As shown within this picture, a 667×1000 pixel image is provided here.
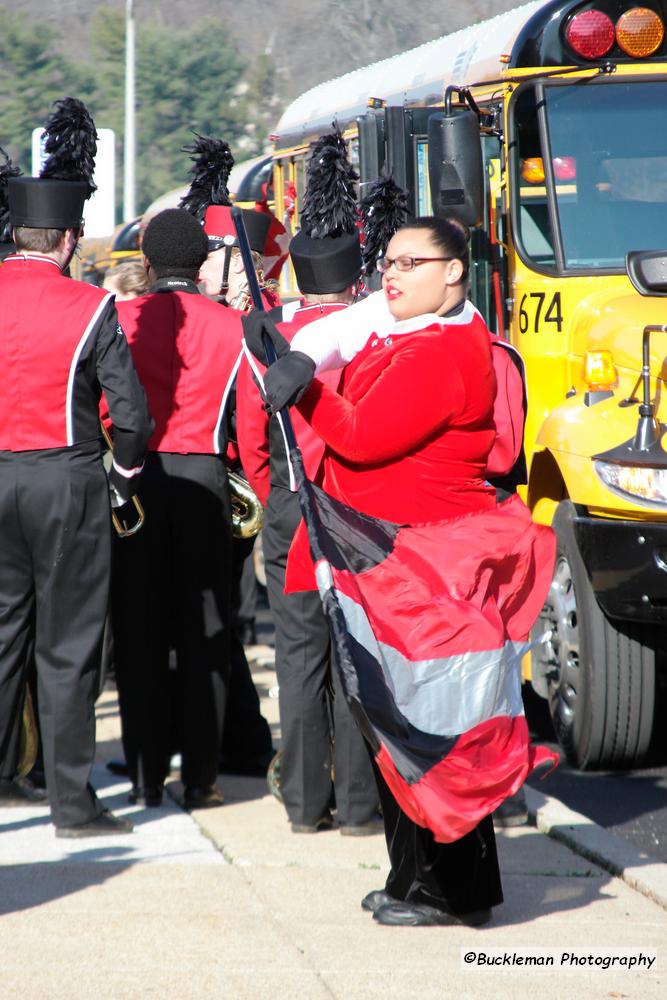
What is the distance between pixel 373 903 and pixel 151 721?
154 cm

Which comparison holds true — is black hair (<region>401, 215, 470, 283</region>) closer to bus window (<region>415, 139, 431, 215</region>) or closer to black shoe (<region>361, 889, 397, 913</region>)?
black shoe (<region>361, 889, 397, 913</region>)

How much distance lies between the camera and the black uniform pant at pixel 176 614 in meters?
6.00

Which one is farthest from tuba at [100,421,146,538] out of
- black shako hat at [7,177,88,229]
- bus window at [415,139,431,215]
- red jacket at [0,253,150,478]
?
bus window at [415,139,431,215]

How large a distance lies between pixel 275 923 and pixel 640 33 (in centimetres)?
427

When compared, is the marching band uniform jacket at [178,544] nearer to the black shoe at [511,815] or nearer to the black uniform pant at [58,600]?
the black uniform pant at [58,600]

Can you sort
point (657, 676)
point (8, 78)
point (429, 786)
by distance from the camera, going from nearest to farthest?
point (429, 786), point (657, 676), point (8, 78)

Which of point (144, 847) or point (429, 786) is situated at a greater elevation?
point (429, 786)

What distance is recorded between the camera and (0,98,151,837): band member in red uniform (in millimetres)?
5418

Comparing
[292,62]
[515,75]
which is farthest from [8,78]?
[515,75]

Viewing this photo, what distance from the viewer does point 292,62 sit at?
97.3m

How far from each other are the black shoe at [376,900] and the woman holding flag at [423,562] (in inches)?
1.2

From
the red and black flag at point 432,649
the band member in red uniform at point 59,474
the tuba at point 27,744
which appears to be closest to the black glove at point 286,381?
the red and black flag at point 432,649

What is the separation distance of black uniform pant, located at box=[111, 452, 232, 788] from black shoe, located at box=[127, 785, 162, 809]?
2 cm

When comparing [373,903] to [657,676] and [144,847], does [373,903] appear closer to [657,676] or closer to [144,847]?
[144,847]
